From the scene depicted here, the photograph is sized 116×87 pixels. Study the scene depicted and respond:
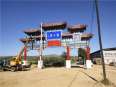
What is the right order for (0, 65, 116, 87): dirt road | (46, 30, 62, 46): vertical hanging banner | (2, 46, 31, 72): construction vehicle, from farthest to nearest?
1. (46, 30, 62, 46): vertical hanging banner
2. (2, 46, 31, 72): construction vehicle
3. (0, 65, 116, 87): dirt road

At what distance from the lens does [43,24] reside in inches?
1670

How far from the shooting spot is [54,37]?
1505 inches

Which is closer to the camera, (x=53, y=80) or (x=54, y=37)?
(x=53, y=80)

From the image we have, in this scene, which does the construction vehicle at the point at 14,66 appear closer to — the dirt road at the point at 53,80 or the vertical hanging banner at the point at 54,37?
the vertical hanging banner at the point at 54,37

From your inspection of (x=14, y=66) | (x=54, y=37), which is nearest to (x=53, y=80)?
(x=14, y=66)

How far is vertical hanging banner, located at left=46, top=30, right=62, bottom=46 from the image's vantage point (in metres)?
37.9

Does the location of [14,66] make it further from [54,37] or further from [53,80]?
[53,80]

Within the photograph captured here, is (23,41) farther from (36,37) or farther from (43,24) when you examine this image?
(43,24)

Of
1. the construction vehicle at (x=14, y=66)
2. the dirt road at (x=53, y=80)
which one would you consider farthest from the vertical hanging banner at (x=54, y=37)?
the dirt road at (x=53, y=80)

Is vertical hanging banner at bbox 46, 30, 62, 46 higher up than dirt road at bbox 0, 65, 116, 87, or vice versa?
vertical hanging banner at bbox 46, 30, 62, 46

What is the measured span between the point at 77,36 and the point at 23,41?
13.5 meters

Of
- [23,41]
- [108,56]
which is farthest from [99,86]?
[108,56]

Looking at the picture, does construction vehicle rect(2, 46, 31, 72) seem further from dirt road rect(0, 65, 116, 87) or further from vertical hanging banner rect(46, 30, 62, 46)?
dirt road rect(0, 65, 116, 87)

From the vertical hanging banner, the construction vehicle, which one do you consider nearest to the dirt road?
the construction vehicle
